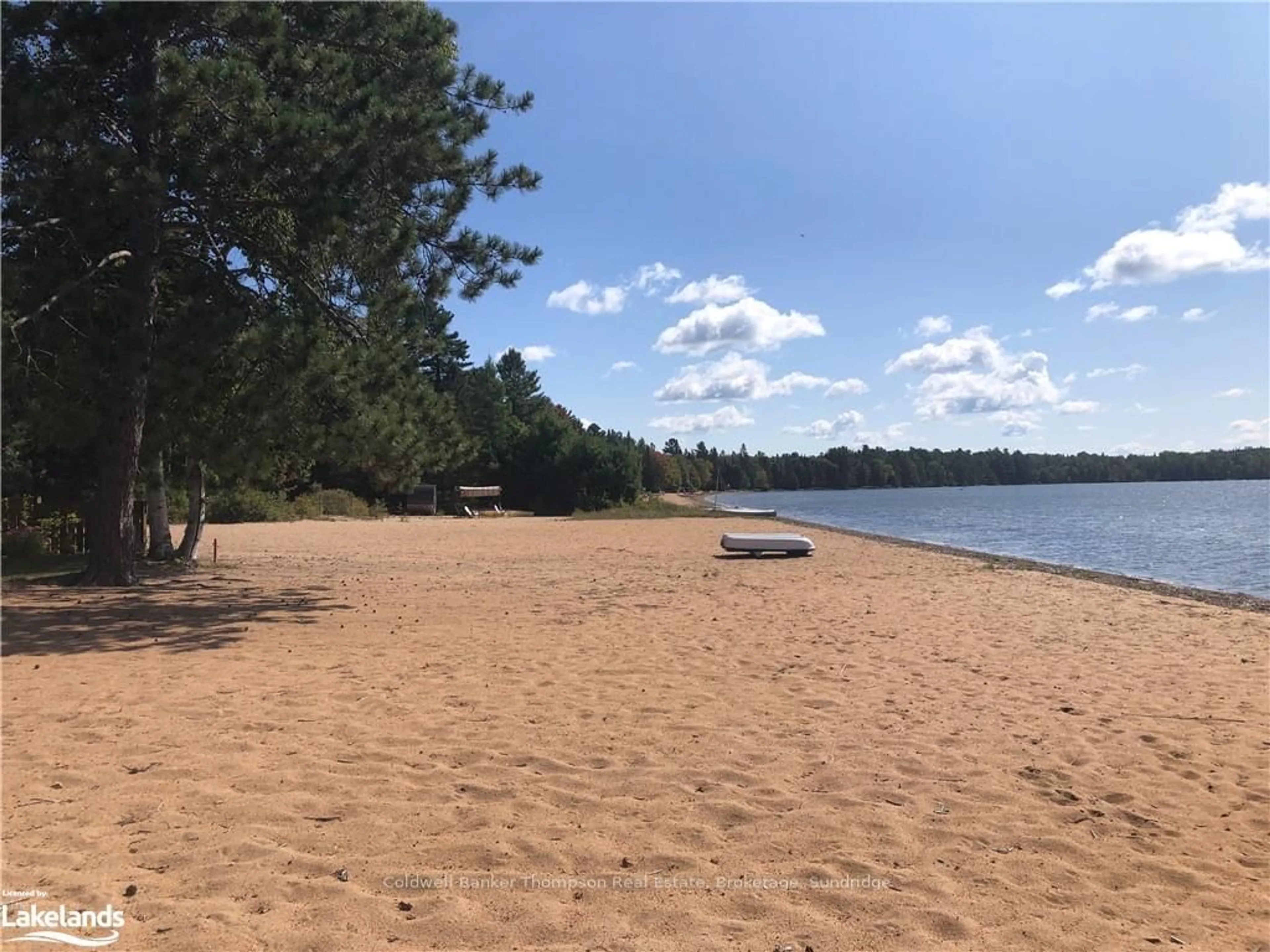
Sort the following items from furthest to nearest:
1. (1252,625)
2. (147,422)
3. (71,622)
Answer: (147,422) < (1252,625) < (71,622)

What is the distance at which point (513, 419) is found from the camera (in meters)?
70.3

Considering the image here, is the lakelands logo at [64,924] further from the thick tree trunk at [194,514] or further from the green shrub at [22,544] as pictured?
the green shrub at [22,544]

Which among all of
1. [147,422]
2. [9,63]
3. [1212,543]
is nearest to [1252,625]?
[147,422]

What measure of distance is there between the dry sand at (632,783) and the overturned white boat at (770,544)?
1169cm

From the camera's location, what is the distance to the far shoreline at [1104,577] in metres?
14.9

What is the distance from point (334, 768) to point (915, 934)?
10.1ft

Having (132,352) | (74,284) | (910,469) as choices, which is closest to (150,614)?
(132,352)

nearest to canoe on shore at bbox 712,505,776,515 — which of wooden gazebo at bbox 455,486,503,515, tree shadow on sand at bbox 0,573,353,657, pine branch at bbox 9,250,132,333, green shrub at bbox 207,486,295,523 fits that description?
wooden gazebo at bbox 455,486,503,515

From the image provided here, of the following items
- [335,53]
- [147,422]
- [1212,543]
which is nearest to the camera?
[335,53]

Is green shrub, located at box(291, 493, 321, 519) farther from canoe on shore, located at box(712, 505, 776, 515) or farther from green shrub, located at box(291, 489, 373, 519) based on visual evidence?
canoe on shore, located at box(712, 505, 776, 515)

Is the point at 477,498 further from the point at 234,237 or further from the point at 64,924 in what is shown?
the point at 64,924

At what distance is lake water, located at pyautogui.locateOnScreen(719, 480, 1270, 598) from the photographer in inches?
950

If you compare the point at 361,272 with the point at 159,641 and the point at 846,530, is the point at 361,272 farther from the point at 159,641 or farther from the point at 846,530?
the point at 846,530

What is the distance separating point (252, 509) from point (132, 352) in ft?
94.9
